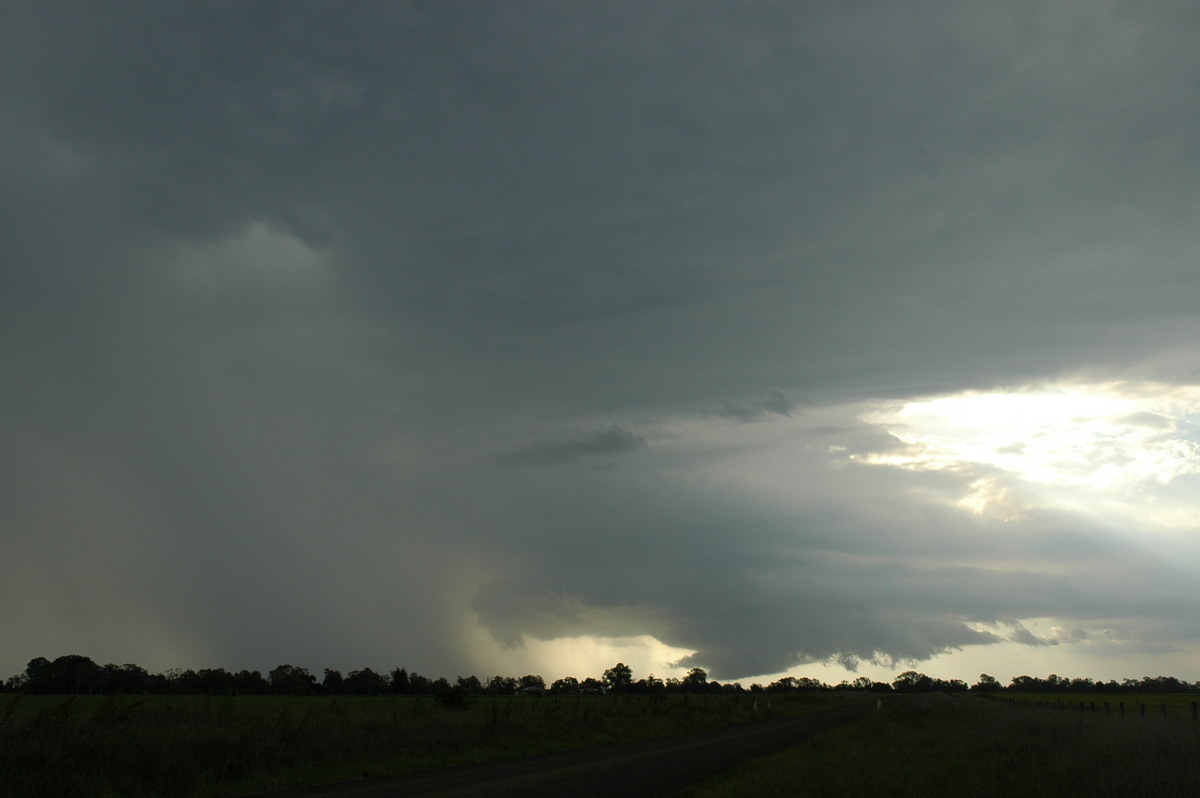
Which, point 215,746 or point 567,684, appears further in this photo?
point 567,684

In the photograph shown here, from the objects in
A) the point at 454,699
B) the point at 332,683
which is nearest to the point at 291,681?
→ the point at 332,683

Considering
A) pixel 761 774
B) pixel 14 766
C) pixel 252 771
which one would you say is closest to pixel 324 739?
pixel 252 771

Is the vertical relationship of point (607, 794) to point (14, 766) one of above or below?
below

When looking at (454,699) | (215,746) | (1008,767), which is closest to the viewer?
(1008,767)

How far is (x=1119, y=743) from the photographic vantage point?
61.1 feet

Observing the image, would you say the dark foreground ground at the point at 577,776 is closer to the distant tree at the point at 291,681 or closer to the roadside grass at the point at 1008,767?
the roadside grass at the point at 1008,767

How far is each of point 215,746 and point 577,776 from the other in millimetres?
9331

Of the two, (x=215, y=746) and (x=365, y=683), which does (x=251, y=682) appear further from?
(x=215, y=746)

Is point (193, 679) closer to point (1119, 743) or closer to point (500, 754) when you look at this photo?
point (500, 754)

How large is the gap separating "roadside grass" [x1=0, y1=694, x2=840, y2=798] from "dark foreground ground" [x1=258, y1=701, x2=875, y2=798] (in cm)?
172

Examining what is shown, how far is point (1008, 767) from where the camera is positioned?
17656 mm

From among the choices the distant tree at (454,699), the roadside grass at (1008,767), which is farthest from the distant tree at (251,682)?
the roadside grass at (1008,767)

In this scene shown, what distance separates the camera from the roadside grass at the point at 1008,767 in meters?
14.1

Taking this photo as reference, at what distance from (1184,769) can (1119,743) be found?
542 centimetres
